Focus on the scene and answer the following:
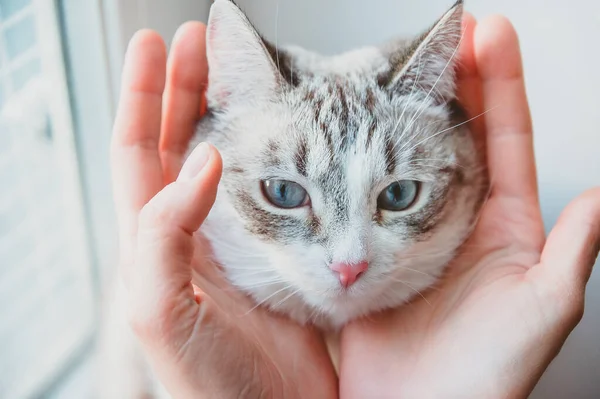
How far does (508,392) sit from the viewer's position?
1146 millimetres

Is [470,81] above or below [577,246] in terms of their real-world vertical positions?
above

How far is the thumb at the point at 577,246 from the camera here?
44.6 inches

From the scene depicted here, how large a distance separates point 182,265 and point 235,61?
47 cm

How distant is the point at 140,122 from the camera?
4.23 ft

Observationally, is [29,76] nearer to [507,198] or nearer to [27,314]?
[27,314]

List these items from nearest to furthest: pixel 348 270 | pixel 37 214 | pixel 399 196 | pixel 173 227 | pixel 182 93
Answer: pixel 173 227 < pixel 348 270 < pixel 399 196 < pixel 182 93 < pixel 37 214

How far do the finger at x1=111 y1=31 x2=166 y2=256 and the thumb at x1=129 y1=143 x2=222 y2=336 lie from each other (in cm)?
31

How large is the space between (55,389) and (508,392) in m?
1.13

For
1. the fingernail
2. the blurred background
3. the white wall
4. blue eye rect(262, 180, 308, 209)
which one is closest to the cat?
blue eye rect(262, 180, 308, 209)

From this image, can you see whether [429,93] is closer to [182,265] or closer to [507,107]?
[507,107]

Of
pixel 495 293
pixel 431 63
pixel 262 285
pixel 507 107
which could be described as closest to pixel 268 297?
pixel 262 285

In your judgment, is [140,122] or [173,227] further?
[140,122]

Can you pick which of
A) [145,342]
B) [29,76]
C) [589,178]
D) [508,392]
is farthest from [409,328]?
[29,76]

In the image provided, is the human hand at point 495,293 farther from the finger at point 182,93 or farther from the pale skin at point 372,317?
the finger at point 182,93
